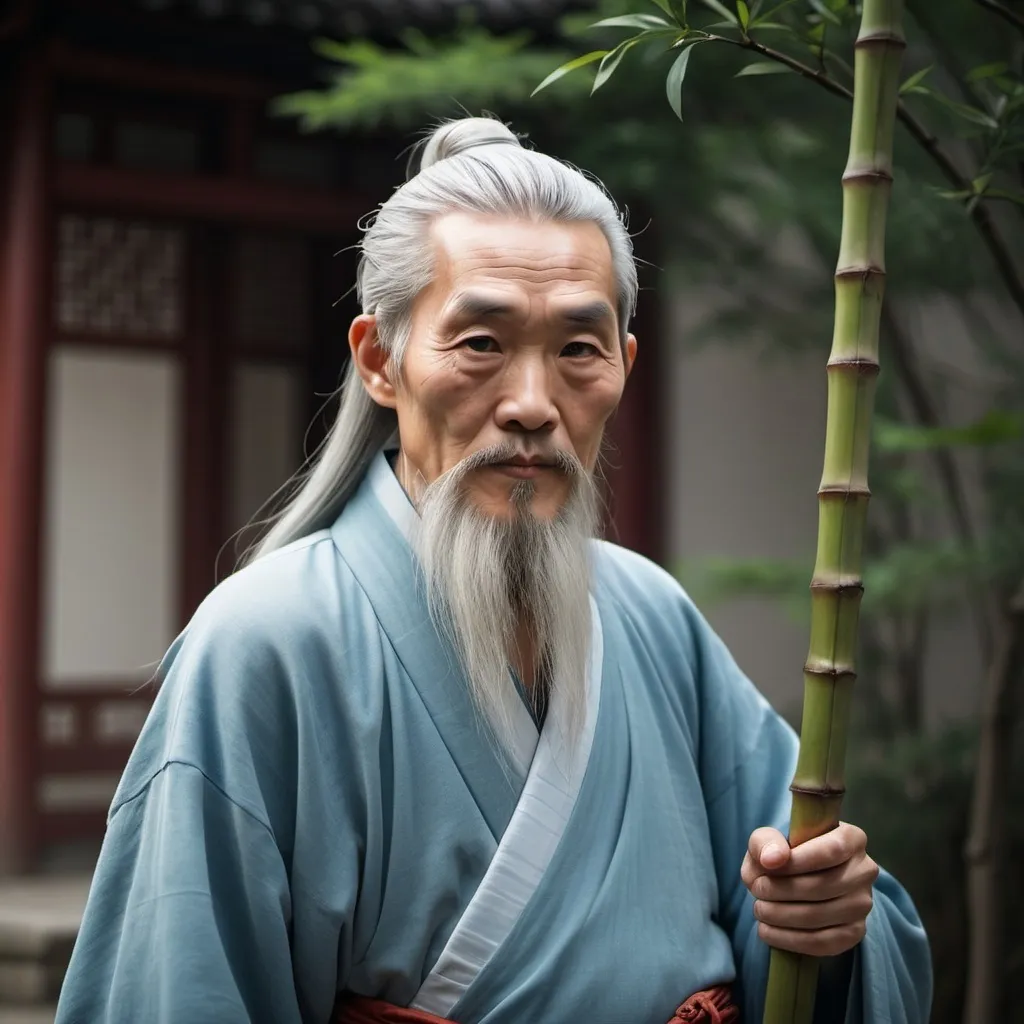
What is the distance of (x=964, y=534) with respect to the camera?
6547 mm

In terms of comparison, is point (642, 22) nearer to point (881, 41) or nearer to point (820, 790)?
point (881, 41)

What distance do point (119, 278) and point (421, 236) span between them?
21.7 ft

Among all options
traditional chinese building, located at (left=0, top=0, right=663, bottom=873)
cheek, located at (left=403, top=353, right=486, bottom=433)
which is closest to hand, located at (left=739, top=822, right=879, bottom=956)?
cheek, located at (left=403, top=353, right=486, bottom=433)

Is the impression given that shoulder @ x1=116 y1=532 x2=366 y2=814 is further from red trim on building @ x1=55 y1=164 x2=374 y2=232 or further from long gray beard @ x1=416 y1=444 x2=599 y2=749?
red trim on building @ x1=55 y1=164 x2=374 y2=232

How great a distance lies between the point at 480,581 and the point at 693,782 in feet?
1.68

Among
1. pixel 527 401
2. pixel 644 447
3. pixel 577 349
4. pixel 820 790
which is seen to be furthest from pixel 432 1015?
pixel 644 447

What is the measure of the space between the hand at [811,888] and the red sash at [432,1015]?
201 mm

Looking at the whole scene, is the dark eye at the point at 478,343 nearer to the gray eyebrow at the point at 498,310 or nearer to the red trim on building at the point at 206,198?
the gray eyebrow at the point at 498,310

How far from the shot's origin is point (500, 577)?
2.21 metres

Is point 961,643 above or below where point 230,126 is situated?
below

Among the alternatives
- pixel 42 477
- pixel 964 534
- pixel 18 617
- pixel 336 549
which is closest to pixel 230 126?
pixel 42 477

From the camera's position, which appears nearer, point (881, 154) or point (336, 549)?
point (881, 154)

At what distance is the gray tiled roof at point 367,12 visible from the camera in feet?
23.5

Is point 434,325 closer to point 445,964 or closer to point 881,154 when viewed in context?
point 881,154
